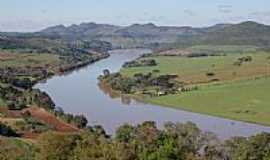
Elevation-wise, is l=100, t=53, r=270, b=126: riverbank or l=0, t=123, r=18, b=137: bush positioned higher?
l=0, t=123, r=18, b=137: bush

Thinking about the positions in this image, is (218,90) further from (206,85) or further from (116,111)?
(116,111)

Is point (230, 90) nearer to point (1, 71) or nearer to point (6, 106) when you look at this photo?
point (6, 106)

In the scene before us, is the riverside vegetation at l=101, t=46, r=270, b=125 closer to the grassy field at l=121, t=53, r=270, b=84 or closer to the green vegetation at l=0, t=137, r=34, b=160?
the grassy field at l=121, t=53, r=270, b=84

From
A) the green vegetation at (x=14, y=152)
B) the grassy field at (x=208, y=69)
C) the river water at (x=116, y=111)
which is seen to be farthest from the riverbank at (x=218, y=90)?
the green vegetation at (x=14, y=152)

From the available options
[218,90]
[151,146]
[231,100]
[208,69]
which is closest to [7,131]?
[151,146]

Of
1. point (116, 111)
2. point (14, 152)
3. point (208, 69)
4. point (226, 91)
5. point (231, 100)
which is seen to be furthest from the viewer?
point (208, 69)

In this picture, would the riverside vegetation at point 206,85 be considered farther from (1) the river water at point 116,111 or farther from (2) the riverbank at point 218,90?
(1) the river water at point 116,111

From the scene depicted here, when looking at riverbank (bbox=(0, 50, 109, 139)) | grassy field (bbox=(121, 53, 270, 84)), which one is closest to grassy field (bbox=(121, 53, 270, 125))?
grassy field (bbox=(121, 53, 270, 84))
